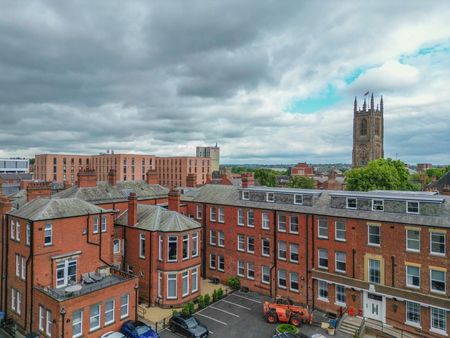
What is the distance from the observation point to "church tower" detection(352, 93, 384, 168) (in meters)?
122

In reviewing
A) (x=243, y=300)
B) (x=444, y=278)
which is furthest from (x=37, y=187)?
(x=444, y=278)

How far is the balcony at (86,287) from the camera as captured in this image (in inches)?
838

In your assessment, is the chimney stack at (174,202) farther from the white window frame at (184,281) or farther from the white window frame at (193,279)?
the white window frame at (184,281)

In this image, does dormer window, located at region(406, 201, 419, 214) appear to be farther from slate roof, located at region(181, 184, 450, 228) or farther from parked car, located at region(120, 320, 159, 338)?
parked car, located at region(120, 320, 159, 338)

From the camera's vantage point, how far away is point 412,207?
950 inches

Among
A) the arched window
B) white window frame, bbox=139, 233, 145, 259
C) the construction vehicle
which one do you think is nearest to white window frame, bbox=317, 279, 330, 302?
the construction vehicle

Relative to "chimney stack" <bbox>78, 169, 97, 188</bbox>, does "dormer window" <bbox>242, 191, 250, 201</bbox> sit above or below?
below

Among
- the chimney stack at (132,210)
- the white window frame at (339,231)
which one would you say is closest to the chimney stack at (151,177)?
the chimney stack at (132,210)

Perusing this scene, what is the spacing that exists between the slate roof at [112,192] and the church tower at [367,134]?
337 feet

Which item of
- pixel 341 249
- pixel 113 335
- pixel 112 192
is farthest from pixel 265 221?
pixel 112 192

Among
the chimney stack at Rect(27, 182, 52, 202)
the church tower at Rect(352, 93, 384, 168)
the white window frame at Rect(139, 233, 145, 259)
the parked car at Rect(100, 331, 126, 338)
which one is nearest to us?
the parked car at Rect(100, 331, 126, 338)

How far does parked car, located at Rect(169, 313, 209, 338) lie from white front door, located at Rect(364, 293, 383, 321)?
13.7 meters

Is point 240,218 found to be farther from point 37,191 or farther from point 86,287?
point 37,191

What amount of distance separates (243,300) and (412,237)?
1667cm
